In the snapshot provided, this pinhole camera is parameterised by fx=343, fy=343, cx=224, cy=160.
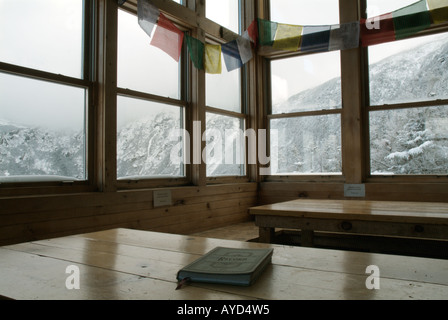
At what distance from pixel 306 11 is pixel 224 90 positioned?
5.23 ft

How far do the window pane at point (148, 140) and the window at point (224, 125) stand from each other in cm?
45

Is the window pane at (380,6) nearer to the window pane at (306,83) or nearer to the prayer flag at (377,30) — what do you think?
the prayer flag at (377,30)

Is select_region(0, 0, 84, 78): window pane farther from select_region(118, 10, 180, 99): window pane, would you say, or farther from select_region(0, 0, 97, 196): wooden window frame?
select_region(118, 10, 180, 99): window pane

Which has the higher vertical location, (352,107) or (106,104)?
(352,107)

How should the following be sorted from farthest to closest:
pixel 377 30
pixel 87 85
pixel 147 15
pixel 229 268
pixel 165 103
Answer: pixel 377 30 < pixel 165 103 < pixel 147 15 < pixel 87 85 < pixel 229 268

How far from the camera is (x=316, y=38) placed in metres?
3.98

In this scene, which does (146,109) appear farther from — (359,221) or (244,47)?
(359,221)

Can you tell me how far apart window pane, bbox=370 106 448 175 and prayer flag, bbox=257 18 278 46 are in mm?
1513

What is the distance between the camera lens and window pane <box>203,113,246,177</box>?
3.86 m

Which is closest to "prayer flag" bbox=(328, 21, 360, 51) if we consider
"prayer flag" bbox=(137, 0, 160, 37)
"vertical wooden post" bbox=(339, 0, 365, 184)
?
"vertical wooden post" bbox=(339, 0, 365, 184)

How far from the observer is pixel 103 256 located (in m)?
1.24

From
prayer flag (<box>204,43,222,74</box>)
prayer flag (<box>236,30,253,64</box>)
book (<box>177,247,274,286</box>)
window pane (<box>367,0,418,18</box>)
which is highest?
A: window pane (<box>367,0,418,18</box>)

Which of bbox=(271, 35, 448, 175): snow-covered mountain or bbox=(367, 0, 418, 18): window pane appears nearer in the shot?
bbox=(271, 35, 448, 175): snow-covered mountain

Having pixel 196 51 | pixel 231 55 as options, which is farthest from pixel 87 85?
pixel 231 55
